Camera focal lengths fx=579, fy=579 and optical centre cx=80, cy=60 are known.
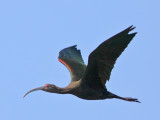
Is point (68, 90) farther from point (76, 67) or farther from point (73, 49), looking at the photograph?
point (73, 49)

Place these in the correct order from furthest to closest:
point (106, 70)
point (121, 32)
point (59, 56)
A: point (59, 56) < point (106, 70) < point (121, 32)

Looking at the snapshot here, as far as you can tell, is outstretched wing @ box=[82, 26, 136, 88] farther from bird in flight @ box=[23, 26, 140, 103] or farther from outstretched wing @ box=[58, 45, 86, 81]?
outstretched wing @ box=[58, 45, 86, 81]

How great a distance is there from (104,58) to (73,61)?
3884 millimetres

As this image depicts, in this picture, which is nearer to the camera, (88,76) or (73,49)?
(88,76)

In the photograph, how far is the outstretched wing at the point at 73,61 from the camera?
2053 cm

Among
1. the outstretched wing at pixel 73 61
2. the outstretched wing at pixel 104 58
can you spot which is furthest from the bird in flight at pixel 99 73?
the outstretched wing at pixel 73 61

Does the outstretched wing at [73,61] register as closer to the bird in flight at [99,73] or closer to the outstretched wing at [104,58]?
the bird in flight at [99,73]

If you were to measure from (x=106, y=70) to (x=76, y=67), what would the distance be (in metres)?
2.87

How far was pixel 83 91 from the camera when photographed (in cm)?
1856

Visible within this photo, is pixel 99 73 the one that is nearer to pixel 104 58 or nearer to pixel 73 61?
pixel 104 58

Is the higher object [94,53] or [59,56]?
[59,56]

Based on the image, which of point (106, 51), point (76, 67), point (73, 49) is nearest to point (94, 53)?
point (106, 51)

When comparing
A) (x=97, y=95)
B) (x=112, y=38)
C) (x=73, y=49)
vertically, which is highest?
(x=73, y=49)

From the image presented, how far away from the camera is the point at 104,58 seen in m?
18.0
